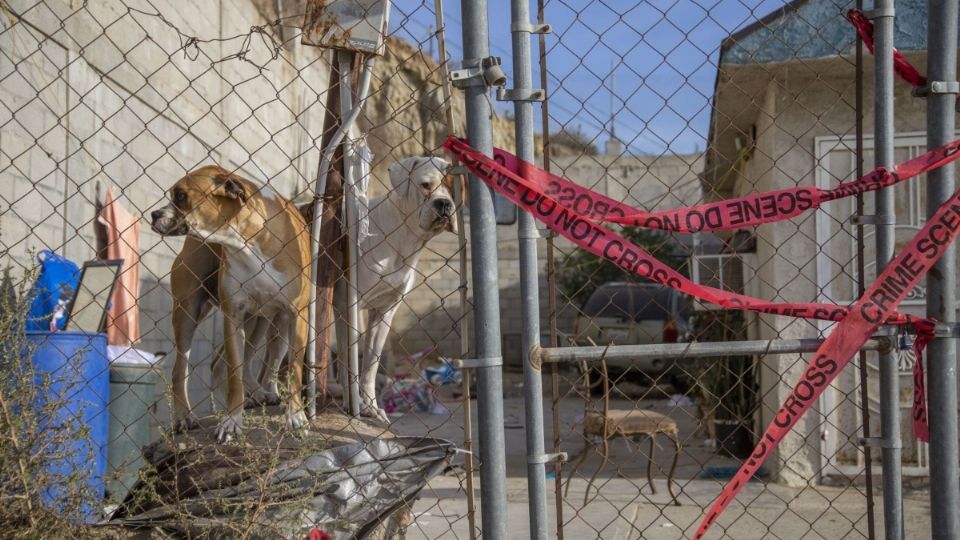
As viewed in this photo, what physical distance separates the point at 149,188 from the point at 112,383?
311 cm

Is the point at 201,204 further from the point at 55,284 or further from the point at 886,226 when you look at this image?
the point at 886,226

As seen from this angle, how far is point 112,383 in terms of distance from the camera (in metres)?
5.00

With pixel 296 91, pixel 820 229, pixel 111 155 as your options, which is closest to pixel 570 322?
pixel 296 91

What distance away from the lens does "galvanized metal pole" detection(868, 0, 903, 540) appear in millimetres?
2584

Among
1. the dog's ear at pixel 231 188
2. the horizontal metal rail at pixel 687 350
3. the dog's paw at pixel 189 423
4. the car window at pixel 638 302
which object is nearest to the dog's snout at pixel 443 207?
the dog's ear at pixel 231 188

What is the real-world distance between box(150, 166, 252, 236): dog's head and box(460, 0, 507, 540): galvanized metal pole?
1.88m

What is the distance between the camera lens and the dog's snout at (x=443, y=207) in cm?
393

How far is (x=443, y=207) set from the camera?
3945mm

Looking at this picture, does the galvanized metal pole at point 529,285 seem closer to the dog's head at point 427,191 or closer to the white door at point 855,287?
the dog's head at point 427,191

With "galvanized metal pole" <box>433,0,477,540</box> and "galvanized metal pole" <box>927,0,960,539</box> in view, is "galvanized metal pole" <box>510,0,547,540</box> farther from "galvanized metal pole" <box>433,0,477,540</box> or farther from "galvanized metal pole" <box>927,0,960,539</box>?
"galvanized metal pole" <box>927,0,960,539</box>

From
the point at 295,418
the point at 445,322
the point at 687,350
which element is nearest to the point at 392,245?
the point at 295,418

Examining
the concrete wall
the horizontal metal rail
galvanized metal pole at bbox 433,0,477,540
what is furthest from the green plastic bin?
the concrete wall

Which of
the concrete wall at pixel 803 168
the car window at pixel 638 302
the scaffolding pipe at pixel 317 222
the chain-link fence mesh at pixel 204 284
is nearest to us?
the chain-link fence mesh at pixel 204 284

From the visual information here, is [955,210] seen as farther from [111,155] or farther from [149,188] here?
[149,188]
